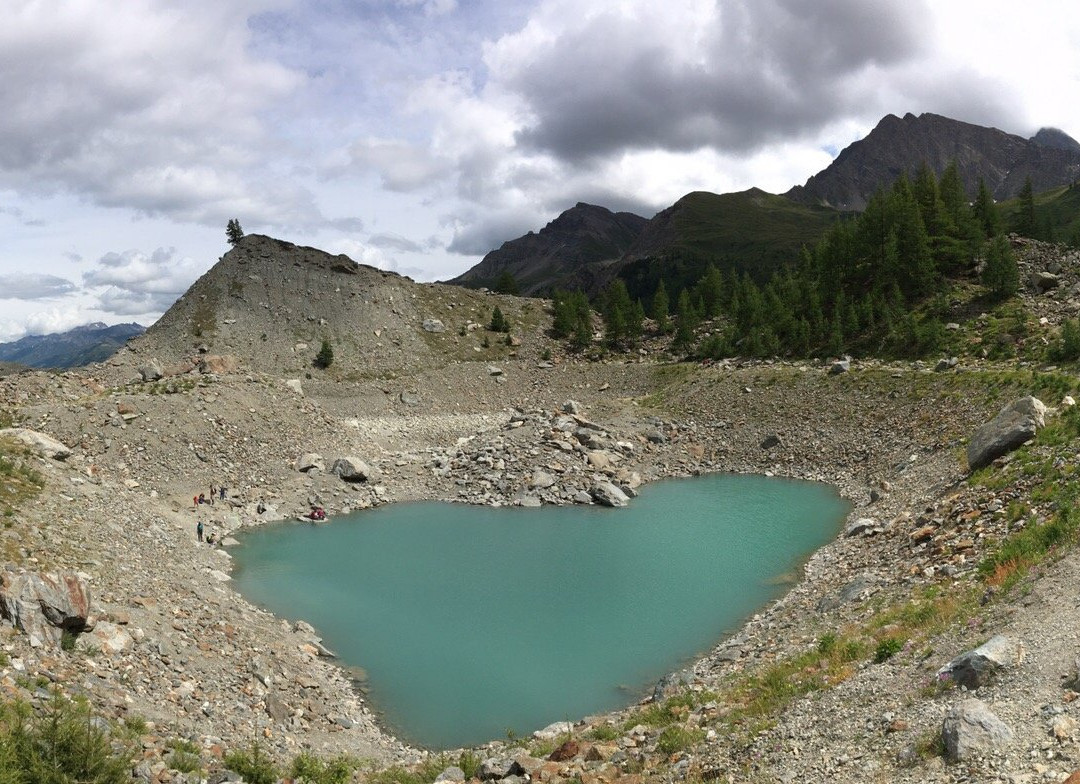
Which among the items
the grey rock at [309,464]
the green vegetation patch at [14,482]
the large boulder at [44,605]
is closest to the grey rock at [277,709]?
the large boulder at [44,605]

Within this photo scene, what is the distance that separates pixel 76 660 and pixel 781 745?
17212mm

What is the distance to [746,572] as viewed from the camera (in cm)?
3322

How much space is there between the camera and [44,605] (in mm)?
17422

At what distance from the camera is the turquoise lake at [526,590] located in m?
22.6

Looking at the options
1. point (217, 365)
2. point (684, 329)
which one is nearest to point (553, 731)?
point (217, 365)

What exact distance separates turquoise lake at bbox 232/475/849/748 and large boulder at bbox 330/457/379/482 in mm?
3718

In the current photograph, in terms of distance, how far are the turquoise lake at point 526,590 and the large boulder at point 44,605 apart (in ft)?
30.5

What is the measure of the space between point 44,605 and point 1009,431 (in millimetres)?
37076

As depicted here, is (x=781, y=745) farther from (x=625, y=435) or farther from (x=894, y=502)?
(x=625, y=435)

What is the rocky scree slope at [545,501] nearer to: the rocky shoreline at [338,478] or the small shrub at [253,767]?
the rocky shoreline at [338,478]

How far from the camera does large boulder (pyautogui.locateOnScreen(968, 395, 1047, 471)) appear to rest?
29.2 metres

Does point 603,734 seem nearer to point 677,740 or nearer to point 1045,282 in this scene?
point 677,740

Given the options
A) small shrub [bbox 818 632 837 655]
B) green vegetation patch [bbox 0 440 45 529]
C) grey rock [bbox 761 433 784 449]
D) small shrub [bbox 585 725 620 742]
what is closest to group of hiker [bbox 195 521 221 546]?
green vegetation patch [bbox 0 440 45 529]

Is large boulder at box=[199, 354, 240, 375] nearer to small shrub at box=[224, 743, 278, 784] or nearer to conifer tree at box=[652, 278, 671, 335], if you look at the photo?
small shrub at box=[224, 743, 278, 784]
